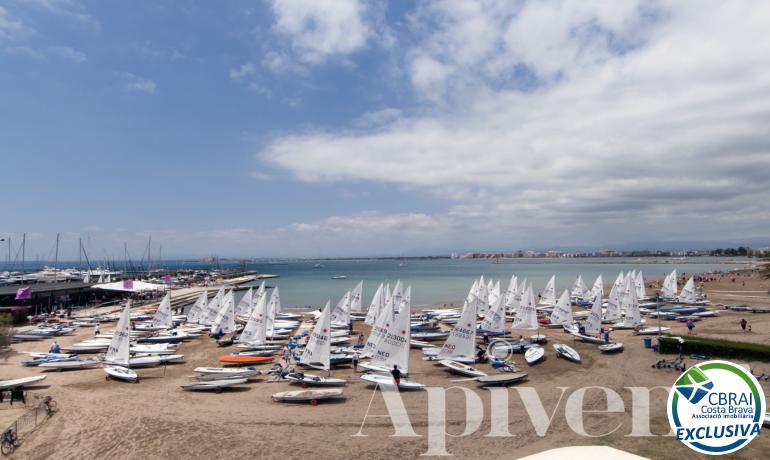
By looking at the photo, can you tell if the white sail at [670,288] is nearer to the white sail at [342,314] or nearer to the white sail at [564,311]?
the white sail at [564,311]

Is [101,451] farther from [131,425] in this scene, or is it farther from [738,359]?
[738,359]

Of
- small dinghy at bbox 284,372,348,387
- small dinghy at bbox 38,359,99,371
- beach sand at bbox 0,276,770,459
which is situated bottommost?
small dinghy at bbox 38,359,99,371

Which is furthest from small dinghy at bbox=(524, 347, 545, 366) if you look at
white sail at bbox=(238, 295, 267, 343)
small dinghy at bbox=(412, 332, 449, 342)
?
white sail at bbox=(238, 295, 267, 343)

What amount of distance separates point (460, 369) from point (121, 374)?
20527 millimetres

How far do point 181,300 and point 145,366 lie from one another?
174 ft

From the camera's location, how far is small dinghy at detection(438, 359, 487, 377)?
25141 mm

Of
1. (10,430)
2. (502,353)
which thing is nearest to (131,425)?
(10,430)

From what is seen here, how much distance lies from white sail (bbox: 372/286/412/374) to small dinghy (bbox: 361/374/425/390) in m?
0.64

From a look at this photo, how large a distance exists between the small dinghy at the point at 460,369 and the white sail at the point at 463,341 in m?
0.42

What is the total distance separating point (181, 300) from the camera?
77.8 m

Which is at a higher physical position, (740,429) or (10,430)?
(740,429)

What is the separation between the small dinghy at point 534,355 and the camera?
93.1 feet

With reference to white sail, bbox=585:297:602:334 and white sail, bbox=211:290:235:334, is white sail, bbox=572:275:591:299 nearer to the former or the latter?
white sail, bbox=585:297:602:334

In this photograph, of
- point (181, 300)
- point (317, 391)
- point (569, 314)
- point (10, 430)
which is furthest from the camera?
point (181, 300)
